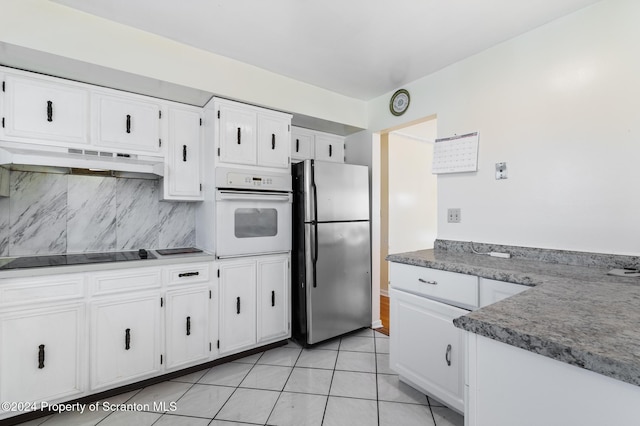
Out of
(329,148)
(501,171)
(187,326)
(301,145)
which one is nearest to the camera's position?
(501,171)

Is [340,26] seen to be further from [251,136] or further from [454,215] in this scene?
[454,215]

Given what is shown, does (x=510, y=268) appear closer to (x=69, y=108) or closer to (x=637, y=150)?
(x=637, y=150)

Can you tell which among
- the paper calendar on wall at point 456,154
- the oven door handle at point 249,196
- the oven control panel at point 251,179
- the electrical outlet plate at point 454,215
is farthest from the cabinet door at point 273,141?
the electrical outlet plate at point 454,215

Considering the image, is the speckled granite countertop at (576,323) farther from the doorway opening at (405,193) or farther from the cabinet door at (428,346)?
the doorway opening at (405,193)

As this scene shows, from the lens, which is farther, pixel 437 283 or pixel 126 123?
pixel 126 123

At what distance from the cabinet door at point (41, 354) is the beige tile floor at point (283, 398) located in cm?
20

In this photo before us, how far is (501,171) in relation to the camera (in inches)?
82.9

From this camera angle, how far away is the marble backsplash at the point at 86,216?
6.98 feet

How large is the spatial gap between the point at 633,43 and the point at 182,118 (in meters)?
3.00

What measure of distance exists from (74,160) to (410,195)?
399 cm

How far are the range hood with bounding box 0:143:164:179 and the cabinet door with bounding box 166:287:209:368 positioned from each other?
0.98 metres

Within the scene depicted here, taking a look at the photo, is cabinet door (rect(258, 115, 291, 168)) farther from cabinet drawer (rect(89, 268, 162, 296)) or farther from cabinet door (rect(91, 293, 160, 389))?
cabinet door (rect(91, 293, 160, 389))

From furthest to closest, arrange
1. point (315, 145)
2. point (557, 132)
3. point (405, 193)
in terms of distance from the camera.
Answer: point (405, 193) < point (315, 145) < point (557, 132)

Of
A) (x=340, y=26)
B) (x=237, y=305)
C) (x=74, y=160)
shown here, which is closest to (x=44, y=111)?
(x=74, y=160)
